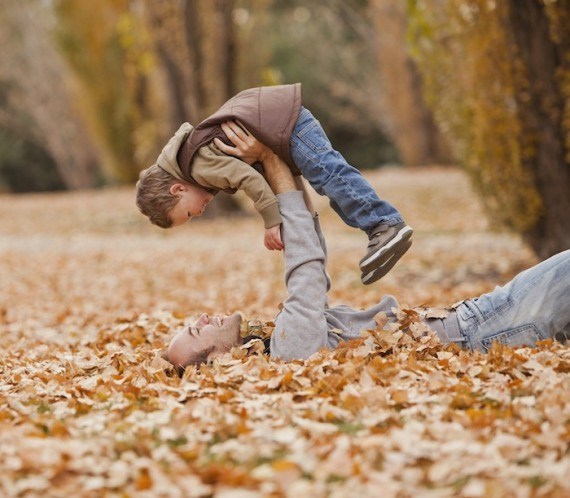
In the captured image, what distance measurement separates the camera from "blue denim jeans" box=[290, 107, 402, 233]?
174 inches

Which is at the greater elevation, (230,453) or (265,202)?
(265,202)

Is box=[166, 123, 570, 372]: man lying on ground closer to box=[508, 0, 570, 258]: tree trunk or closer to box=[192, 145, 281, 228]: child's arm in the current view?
box=[192, 145, 281, 228]: child's arm

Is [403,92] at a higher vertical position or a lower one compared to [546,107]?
higher

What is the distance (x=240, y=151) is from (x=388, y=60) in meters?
18.6

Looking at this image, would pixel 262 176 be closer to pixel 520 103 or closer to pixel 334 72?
pixel 520 103

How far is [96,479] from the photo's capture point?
9.64ft

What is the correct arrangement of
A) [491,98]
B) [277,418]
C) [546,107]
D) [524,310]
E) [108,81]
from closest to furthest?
[277,418] < [524,310] < [546,107] < [491,98] < [108,81]

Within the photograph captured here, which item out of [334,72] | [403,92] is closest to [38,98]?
[334,72]

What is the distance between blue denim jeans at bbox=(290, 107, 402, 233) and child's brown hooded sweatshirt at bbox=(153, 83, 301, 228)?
80mm

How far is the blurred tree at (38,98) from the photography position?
27.5 metres

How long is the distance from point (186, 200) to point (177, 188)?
8 centimetres

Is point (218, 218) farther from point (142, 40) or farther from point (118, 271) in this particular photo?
point (118, 271)

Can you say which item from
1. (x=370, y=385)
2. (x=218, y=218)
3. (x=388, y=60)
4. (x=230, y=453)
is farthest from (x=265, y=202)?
(x=388, y=60)

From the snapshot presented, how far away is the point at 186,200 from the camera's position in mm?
4512
